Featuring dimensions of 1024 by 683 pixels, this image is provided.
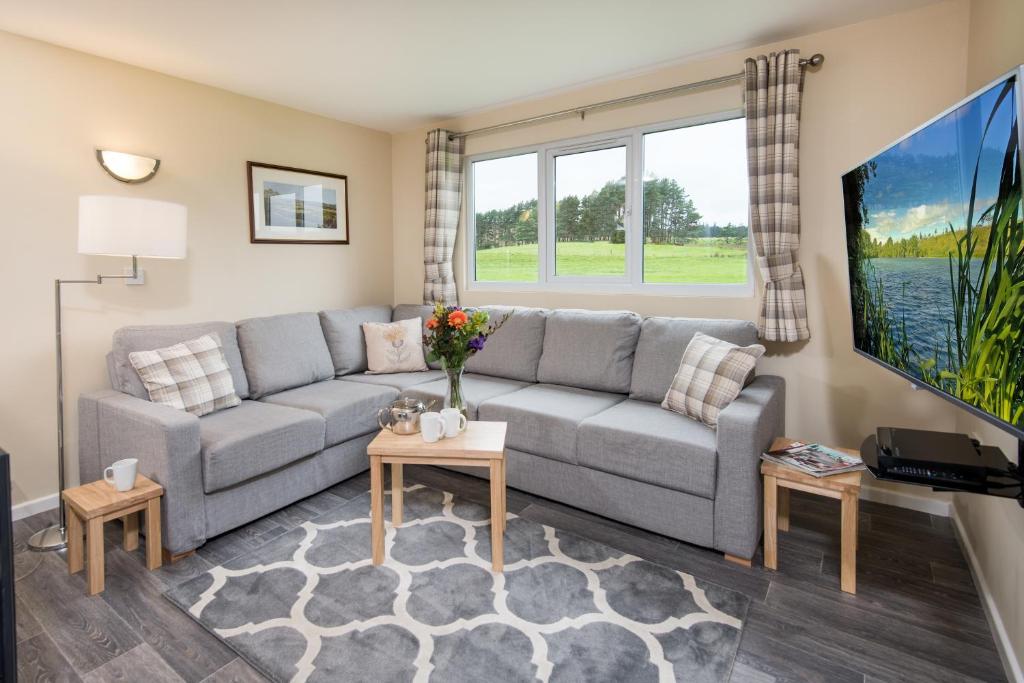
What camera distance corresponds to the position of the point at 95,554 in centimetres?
211

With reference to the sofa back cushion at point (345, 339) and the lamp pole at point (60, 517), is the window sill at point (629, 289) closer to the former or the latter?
the sofa back cushion at point (345, 339)

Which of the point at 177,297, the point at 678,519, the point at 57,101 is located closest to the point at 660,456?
the point at 678,519

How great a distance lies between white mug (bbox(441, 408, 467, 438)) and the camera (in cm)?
243

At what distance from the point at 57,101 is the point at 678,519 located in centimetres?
380

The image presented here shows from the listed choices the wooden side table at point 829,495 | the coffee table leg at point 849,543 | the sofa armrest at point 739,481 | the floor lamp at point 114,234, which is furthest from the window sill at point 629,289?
the floor lamp at point 114,234

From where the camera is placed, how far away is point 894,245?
1700mm

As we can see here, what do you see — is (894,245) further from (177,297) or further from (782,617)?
(177,297)

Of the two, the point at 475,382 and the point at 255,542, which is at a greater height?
the point at 475,382

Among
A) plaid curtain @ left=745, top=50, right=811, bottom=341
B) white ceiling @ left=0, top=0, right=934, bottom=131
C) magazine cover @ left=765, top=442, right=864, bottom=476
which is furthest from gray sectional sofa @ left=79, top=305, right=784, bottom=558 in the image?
white ceiling @ left=0, top=0, right=934, bottom=131

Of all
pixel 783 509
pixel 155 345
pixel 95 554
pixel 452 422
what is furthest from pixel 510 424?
pixel 155 345

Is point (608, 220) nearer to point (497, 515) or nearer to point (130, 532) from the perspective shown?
point (497, 515)

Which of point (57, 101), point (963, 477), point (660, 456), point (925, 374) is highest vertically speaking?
point (57, 101)

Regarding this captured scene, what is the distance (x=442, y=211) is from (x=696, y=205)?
1.97 meters

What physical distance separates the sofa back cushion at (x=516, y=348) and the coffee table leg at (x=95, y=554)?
217cm
